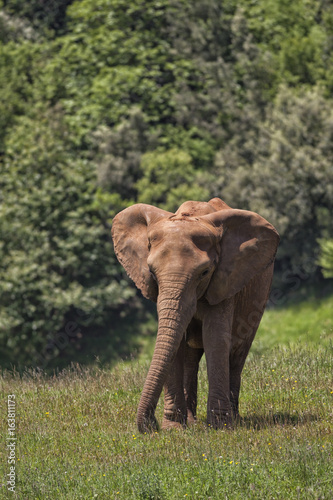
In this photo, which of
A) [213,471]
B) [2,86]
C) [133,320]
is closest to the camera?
[213,471]

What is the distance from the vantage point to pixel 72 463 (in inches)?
333

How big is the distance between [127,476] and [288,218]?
2669 centimetres

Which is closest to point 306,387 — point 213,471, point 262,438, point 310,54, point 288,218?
point 262,438

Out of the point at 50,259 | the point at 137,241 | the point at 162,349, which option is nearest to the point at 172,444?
the point at 162,349

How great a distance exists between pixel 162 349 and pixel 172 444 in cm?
104

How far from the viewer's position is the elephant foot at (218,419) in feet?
31.2

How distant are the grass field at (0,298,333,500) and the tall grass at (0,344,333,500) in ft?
0.04

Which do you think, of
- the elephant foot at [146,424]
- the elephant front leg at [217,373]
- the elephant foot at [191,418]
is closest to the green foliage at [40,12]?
the elephant foot at [191,418]

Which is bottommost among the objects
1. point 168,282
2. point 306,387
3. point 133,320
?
point 133,320

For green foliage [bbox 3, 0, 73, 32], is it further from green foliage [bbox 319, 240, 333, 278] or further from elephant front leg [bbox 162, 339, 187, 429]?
elephant front leg [bbox 162, 339, 187, 429]

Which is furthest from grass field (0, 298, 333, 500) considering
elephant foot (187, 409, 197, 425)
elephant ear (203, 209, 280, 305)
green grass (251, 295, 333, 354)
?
green grass (251, 295, 333, 354)

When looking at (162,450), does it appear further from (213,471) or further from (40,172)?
(40,172)

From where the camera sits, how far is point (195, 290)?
933 cm

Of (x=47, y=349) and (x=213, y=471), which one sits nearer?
(x=213, y=471)
